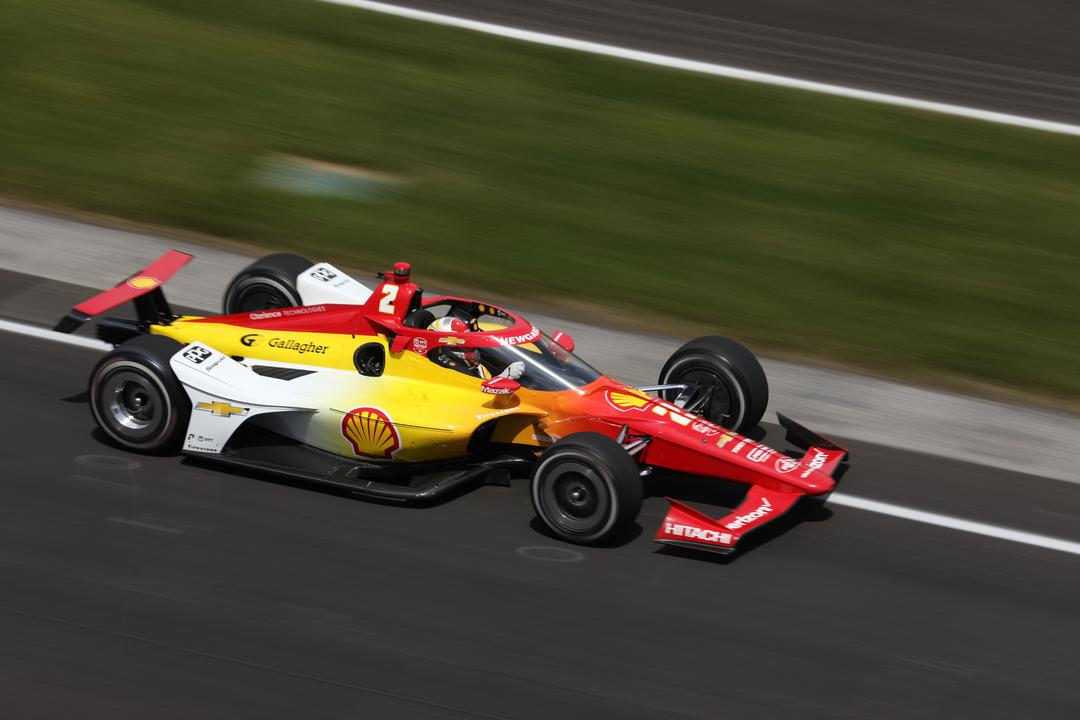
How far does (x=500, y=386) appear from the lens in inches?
363

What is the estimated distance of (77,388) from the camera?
10688 millimetres

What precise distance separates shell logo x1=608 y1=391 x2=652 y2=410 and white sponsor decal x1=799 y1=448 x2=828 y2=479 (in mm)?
1192

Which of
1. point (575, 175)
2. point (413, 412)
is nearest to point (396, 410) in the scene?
point (413, 412)

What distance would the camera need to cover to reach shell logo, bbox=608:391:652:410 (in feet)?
31.0

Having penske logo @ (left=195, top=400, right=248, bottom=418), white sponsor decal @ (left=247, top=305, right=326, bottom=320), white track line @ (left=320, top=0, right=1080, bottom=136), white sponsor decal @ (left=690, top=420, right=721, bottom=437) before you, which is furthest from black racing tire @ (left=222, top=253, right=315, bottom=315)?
white track line @ (left=320, top=0, right=1080, bottom=136)

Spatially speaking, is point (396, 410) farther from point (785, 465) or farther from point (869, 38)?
point (869, 38)

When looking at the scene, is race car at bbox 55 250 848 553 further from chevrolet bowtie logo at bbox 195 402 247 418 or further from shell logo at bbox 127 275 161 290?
shell logo at bbox 127 275 161 290

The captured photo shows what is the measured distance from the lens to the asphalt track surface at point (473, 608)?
744cm

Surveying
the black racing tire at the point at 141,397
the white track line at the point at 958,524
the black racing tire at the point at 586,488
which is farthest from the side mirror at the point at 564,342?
the black racing tire at the point at 141,397

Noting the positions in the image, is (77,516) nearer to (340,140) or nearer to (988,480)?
(988,480)

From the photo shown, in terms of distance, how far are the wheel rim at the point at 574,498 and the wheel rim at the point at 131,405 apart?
2.80 m

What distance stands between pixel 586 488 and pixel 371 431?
1.59 m

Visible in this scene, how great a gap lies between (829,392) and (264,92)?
844 centimetres

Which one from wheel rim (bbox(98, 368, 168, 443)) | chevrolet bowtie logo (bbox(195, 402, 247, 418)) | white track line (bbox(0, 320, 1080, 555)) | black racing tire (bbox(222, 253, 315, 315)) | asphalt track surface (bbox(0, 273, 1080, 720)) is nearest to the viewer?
asphalt track surface (bbox(0, 273, 1080, 720))
